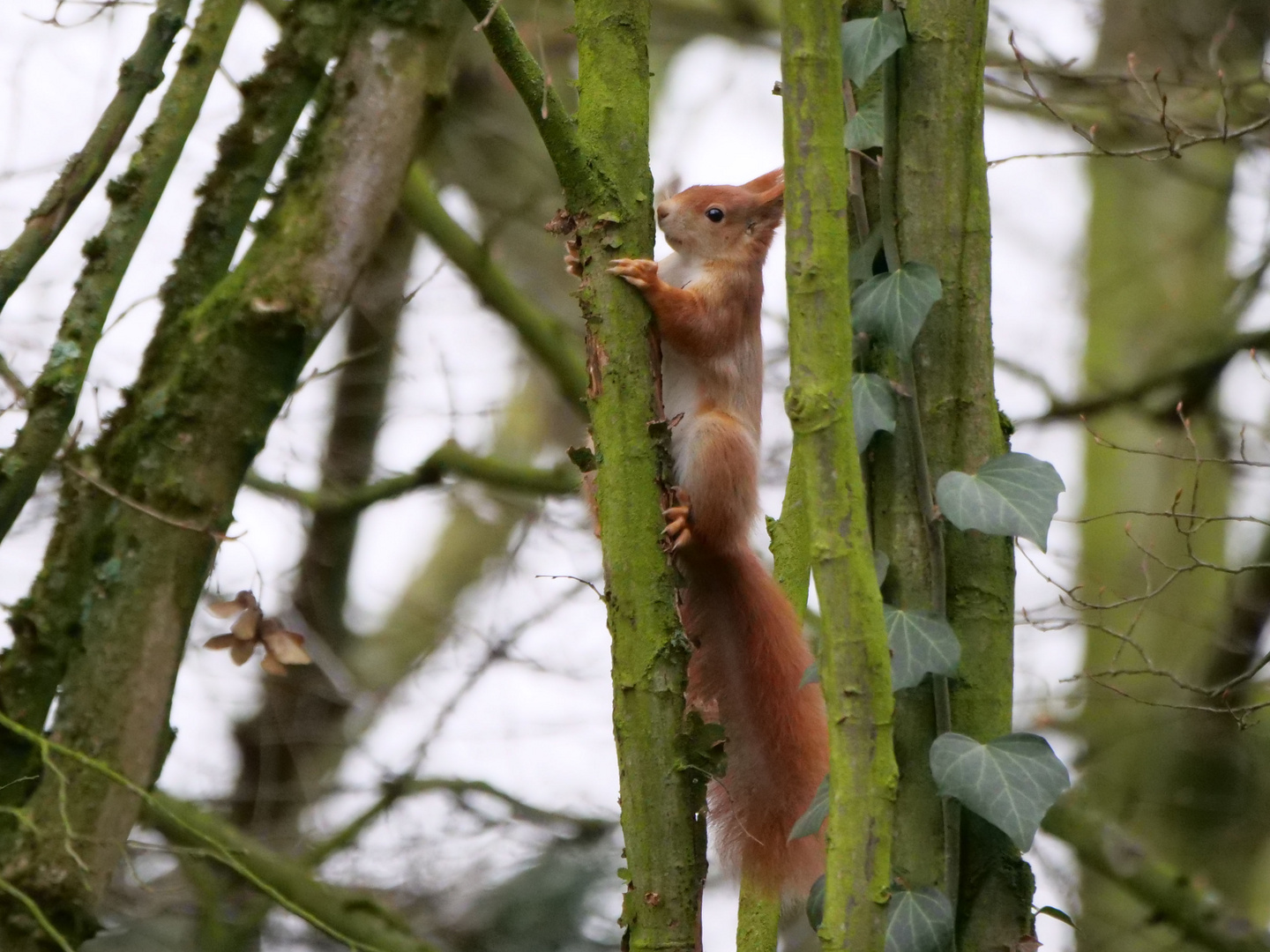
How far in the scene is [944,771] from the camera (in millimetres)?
1772

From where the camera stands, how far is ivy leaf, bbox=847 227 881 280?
6.31ft

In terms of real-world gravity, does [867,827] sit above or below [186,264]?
below

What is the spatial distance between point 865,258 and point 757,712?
3.37 feet

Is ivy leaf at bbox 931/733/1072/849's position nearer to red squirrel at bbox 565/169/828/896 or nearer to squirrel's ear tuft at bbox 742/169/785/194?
red squirrel at bbox 565/169/828/896

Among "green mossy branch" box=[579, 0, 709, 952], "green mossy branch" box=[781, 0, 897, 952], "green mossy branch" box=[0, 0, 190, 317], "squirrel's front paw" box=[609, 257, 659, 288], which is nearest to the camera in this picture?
"green mossy branch" box=[781, 0, 897, 952]

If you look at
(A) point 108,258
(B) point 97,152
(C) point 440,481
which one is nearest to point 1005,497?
(B) point 97,152

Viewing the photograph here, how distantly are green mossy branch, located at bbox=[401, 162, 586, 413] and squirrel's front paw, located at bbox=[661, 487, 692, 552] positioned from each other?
6.39 feet

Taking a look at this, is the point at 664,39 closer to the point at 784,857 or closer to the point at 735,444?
the point at 735,444

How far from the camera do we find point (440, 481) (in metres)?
4.90

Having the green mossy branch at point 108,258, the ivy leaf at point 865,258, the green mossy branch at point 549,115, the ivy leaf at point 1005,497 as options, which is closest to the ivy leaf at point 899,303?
the ivy leaf at point 865,258

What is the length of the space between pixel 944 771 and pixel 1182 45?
4.29 m

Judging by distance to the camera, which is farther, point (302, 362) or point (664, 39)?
point (664, 39)

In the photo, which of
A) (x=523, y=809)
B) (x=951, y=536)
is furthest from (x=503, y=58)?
(x=523, y=809)

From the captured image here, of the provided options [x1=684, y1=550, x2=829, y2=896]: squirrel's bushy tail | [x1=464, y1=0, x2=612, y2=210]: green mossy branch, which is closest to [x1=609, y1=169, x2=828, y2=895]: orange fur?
[x1=684, y1=550, x2=829, y2=896]: squirrel's bushy tail
